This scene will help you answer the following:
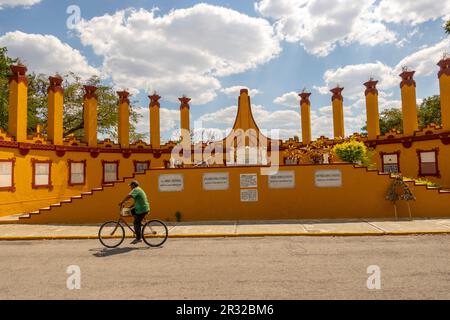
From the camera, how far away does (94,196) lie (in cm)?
1491

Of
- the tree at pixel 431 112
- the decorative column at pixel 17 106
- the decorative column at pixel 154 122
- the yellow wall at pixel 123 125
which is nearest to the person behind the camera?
the decorative column at pixel 17 106

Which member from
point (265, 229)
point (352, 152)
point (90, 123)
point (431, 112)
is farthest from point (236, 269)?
point (431, 112)

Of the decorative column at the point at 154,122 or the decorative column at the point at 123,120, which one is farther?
the decorative column at the point at 154,122

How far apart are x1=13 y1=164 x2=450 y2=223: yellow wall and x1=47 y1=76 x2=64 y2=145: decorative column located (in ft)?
19.7

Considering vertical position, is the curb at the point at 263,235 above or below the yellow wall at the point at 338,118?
below

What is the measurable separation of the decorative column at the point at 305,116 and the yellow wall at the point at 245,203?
8536 mm

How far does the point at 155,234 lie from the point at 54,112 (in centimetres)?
1330

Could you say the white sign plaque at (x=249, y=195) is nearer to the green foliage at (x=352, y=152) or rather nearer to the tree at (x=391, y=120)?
the green foliage at (x=352, y=152)

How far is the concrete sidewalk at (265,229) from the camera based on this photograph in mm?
11344

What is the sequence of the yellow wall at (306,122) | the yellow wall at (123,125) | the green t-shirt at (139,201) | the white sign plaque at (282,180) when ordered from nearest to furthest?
1. the green t-shirt at (139,201)
2. the white sign plaque at (282,180)
3. the yellow wall at (123,125)
4. the yellow wall at (306,122)

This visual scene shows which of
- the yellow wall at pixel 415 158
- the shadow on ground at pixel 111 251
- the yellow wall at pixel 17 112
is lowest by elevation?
the shadow on ground at pixel 111 251

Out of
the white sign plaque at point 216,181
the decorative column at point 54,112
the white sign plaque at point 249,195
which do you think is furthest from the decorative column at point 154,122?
the white sign plaque at point 249,195

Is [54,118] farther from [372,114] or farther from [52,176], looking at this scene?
[372,114]

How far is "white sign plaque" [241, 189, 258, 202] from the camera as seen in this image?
14922 mm
